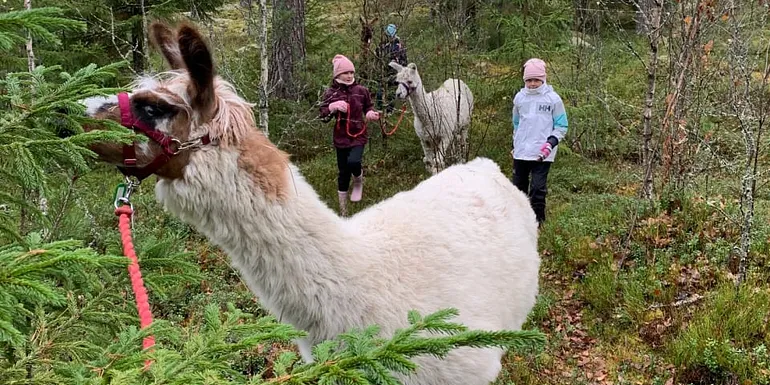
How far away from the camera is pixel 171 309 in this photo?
546 cm

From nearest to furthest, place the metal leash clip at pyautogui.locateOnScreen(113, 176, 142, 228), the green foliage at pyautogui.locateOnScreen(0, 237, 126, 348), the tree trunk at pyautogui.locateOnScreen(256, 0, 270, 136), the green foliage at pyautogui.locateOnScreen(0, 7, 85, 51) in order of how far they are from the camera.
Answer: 1. the green foliage at pyautogui.locateOnScreen(0, 237, 126, 348)
2. the green foliage at pyautogui.locateOnScreen(0, 7, 85, 51)
3. the metal leash clip at pyautogui.locateOnScreen(113, 176, 142, 228)
4. the tree trunk at pyautogui.locateOnScreen(256, 0, 270, 136)

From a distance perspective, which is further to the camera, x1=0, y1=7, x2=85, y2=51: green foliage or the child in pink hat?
the child in pink hat

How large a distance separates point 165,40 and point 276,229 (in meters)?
1.01

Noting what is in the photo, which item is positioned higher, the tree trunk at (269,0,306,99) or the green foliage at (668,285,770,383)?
the tree trunk at (269,0,306,99)

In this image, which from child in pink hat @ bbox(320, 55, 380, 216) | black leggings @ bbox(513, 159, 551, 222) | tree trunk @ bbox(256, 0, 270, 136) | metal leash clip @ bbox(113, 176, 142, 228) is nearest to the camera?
metal leash clip @ bbox(113, 176, 142, 228)

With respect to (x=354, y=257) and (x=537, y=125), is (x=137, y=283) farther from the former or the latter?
(x=537, y=125)

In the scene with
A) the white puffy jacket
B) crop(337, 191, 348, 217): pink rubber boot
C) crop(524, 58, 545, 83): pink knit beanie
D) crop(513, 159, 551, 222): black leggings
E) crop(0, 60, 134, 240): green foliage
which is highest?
crop(524, 58, 545, 83): pink knit beanie

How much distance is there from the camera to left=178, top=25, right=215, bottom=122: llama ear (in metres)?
2.12

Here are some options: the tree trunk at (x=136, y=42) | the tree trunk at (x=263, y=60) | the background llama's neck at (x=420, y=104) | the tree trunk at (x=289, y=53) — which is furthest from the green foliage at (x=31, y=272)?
the tree trunk at (x=289, y=53)

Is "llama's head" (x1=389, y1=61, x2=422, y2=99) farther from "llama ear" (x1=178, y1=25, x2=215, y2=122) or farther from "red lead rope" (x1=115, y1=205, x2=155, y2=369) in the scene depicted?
"red lead rope" (x1=115, y1=205, x2=155, y2=369)

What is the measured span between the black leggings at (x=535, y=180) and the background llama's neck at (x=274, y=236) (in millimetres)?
4389

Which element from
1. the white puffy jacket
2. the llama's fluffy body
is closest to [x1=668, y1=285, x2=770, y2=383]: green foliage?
the llama's fluffy body

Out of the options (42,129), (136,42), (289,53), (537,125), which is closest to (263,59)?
(537,125)

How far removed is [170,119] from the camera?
239 centimetres
